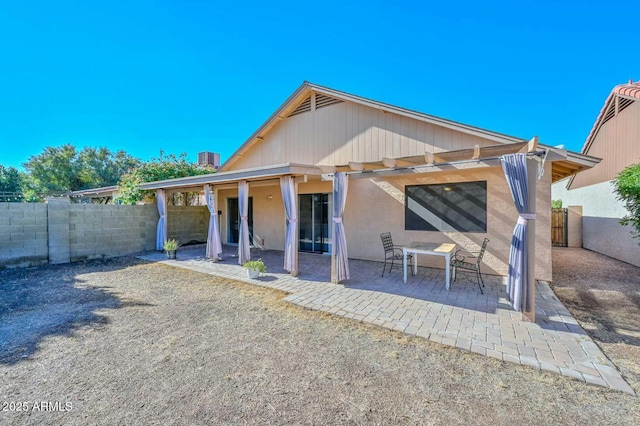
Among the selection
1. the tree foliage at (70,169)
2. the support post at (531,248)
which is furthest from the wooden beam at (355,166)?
the tree foliage at (70,169)

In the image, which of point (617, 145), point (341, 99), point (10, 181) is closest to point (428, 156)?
point (341, 99)

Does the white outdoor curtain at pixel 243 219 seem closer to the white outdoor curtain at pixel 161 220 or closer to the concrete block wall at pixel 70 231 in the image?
the white outdoor curtain at pixel 161 220

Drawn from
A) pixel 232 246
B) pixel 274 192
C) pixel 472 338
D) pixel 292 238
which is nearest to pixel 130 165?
pixel 232 246

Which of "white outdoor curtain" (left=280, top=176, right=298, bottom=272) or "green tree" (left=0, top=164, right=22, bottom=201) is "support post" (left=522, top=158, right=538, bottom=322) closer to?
"white outdoor curtain" (left=280, top=176, right=298, bottom=272)

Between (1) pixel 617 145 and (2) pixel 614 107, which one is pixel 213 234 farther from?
(2) pixel 614 107

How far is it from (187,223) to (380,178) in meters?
8.75

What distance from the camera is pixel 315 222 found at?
32.4 feet

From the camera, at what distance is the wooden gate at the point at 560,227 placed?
12.2 metres

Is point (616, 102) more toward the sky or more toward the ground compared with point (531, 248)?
more toward the sky

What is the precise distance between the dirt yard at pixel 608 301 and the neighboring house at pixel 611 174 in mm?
930

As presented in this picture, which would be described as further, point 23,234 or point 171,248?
point 171,248

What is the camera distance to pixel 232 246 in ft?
39.4

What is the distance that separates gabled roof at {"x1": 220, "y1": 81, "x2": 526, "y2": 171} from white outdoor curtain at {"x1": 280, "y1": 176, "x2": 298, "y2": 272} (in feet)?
12.5

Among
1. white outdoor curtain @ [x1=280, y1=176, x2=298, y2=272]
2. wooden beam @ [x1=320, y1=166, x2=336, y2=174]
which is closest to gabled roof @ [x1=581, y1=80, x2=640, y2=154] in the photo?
wooden beam @ [x1=320, y1=166, x2=336, y2=174]
